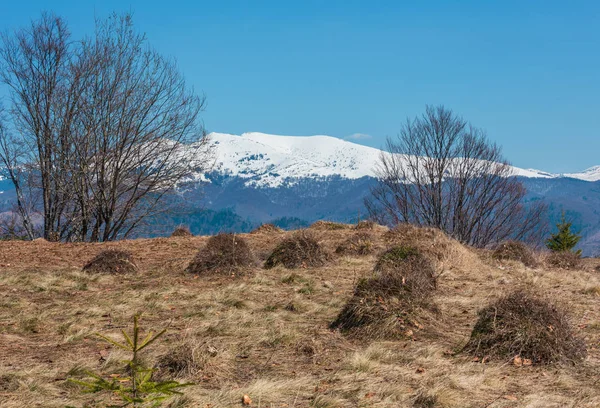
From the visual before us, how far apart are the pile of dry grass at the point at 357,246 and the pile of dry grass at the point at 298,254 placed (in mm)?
1043

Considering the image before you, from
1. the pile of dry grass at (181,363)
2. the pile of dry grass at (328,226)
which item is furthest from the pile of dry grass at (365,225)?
the pile of dry grass at (181,363)

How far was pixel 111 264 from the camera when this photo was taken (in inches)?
452

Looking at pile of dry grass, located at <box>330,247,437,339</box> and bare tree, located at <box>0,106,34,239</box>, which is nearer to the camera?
pile of dry grass, located at <box>330,247,437,339</box>

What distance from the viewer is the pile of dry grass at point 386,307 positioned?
682 centimetres

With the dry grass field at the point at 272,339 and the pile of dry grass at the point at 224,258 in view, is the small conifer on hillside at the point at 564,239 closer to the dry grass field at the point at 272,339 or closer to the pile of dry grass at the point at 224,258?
the dry grass field at the point at 272,339

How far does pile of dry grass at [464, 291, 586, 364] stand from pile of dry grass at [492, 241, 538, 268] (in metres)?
7.69

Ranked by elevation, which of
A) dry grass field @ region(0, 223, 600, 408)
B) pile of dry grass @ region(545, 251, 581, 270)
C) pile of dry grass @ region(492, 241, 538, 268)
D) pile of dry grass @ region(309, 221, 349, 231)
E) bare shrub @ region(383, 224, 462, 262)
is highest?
pile of dry grass @ region(309, 221, 349, 231)

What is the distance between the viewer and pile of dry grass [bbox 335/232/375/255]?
13.3 metres

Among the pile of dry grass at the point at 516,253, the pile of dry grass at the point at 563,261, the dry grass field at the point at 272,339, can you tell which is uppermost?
the pile of dry grass at the point at 516,253

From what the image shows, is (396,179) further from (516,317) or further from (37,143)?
(516,317)

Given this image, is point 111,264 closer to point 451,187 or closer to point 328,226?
point 328,226

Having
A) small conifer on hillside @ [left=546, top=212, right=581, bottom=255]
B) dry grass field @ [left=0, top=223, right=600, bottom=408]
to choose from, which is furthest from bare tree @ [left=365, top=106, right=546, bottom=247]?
dry grass field @ [left=0, top=223, right=600, bottom=408]

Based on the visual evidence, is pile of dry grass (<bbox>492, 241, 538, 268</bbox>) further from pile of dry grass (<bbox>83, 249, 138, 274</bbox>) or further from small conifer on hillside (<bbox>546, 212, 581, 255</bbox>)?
small conifer on hillside (<bbox>546, 212, 581, 255</bbox>)

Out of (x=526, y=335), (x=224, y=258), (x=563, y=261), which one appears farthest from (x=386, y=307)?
(x=563, y=261)
